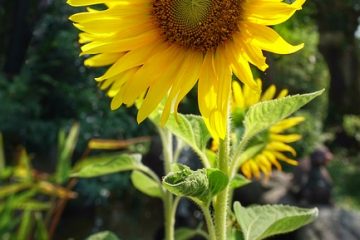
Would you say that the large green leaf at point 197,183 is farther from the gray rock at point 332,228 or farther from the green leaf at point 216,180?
the gray rock at point 332,228

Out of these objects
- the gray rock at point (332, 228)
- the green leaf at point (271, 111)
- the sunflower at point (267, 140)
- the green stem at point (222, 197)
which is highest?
the green leaf at point (271, 111)

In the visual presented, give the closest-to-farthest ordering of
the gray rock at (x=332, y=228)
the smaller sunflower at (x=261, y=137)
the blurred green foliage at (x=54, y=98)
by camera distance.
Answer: the smaller sunflower at (x=261, y=137)
the gray rock at (x=332, y=228)
the blurred green foliage at (x=54, y=98)

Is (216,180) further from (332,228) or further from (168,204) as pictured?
(332,228)

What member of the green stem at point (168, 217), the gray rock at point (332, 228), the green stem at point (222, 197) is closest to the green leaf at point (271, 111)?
the green stem at point (222, 197)

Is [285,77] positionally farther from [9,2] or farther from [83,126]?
[9,2]

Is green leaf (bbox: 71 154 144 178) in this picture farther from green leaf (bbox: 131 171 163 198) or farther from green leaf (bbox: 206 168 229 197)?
green leaf (bbox: 206 168 229 197)

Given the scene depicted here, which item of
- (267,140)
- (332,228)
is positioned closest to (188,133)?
(267,140)

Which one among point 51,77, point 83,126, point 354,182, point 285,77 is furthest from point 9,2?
point 354,182
